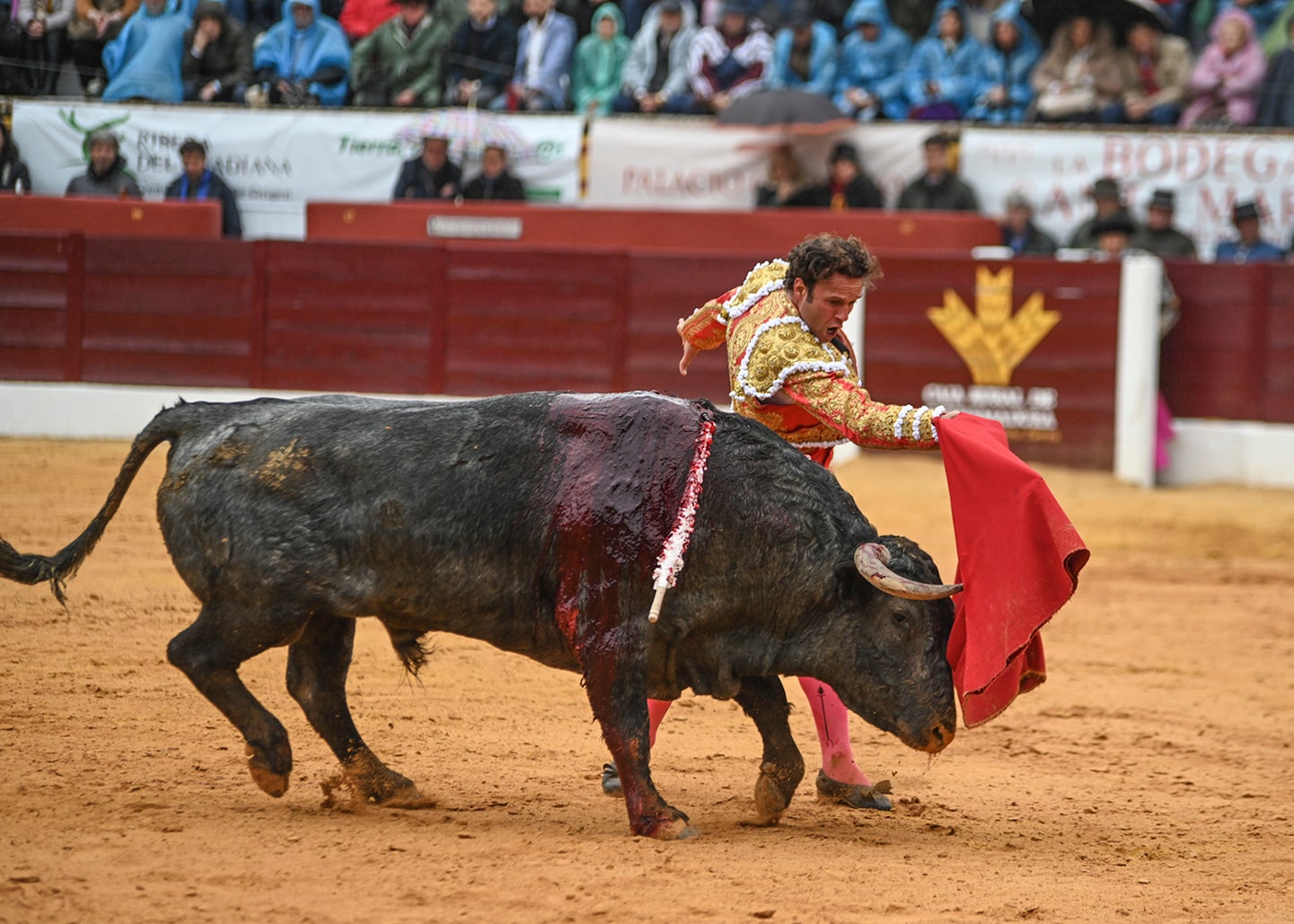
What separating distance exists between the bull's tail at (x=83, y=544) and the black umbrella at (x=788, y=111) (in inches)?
296

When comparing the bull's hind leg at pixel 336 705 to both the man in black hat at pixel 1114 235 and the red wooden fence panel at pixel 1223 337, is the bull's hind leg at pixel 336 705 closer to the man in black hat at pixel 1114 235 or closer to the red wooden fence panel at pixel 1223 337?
the man in black hat at pixel 1114 235

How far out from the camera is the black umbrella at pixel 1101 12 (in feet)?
35.3

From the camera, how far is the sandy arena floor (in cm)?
300

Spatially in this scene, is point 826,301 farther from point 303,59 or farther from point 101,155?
point 101,155

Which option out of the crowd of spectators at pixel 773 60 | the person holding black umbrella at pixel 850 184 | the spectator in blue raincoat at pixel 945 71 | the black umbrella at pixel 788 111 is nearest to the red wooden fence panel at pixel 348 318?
the crowd of spectators at pixel 773 60

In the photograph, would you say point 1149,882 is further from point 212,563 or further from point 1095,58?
point 1095,58

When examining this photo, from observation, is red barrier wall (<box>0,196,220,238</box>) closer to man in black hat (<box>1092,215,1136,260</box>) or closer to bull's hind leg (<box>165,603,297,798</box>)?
man in black hat (<box>1092,215,1136,260</box>)

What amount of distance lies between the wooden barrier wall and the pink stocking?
6368 mm

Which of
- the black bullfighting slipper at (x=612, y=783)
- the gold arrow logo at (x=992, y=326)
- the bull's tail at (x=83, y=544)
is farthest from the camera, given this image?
the gold arrow logo at (x=992, y=326)

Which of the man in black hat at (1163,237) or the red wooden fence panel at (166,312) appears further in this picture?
the red wooden fence panel at (166,312)

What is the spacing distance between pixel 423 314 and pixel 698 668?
7.34 m

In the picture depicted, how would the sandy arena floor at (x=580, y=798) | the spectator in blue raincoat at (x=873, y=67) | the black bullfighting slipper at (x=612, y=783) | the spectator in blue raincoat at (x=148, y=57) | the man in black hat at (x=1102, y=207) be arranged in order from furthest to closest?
the spectator in blue raincoat at (x=873, y=67) → the man in black hat at (x=1102, y=207) → the spectator in blue raincoat at (x=148, y=57) → the black bullfighting slipper at (x=612, y=783) → the sandy arena floor at (x=580, y=798)

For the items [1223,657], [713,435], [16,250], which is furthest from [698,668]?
[16,250]

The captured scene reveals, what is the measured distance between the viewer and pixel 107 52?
8422 millimetres
